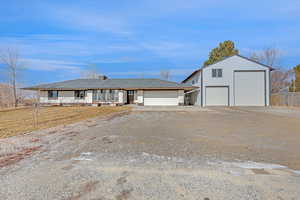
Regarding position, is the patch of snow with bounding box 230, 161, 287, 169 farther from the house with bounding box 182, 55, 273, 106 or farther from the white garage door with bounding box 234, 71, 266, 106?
the white garage door with bounding box 234, 71, 266, 106

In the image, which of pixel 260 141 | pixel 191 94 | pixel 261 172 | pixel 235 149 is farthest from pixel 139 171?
pixel 191 94

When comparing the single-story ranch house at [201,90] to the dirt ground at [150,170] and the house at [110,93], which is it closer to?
the house at [110,93]

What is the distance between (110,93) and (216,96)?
46.4ft

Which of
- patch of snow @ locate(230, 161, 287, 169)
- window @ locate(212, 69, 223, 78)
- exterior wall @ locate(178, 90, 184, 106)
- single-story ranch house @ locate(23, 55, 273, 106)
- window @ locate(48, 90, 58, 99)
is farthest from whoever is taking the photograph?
window @ locate(48, 90, 58, 99)

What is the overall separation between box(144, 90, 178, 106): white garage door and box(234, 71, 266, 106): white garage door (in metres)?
7.84

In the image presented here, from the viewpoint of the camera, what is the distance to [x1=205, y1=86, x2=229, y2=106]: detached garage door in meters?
21.7

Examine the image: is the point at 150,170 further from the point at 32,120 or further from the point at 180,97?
the point at 180,97

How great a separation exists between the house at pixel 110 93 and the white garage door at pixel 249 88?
605 cm

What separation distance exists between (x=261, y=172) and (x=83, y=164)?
3.22m

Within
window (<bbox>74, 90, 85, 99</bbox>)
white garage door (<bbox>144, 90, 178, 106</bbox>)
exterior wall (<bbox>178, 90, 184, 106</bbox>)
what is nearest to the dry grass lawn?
window (<bbox>74, 90, 85, 99</bbox>)

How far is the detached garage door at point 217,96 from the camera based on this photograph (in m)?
21.7

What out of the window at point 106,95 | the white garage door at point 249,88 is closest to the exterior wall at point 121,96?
the window at point 106,95

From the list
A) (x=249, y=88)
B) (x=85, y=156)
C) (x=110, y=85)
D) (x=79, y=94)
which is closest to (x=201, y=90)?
(x=249, y=88)

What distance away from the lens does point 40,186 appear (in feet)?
8.08
